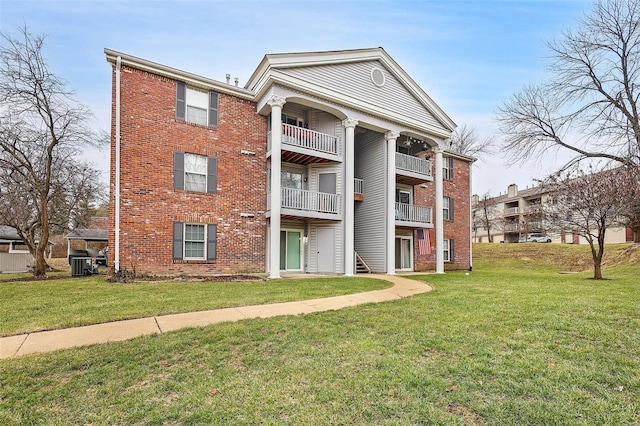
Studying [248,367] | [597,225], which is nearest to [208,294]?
[248,367]

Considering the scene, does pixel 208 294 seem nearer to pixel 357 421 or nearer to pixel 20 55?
pixel 357 421

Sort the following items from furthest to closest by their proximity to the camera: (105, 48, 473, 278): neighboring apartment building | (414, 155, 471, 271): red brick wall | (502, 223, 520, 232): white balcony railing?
1. (502, 223, 520, 232): white balcony railing
2. (414, 155, 471, 271): red brick wall
3. (105, 48, 473, 278): neighboring apartment building

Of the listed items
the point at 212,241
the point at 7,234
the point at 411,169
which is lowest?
the point at 212,241

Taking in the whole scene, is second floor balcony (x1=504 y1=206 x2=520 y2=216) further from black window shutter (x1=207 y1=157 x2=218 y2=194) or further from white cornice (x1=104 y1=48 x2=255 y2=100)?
black window shutter (x1=207 y1=157 x2=218 y2=194)

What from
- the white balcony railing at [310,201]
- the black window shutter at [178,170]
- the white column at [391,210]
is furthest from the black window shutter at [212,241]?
the white column at [391,210]

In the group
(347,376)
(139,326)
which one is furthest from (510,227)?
(139,326)

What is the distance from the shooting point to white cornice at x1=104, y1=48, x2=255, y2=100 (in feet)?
37.9

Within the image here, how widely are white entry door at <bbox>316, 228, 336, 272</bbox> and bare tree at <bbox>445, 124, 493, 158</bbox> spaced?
86.2 ft

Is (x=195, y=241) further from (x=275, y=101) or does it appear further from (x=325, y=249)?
(x=275, y=101)

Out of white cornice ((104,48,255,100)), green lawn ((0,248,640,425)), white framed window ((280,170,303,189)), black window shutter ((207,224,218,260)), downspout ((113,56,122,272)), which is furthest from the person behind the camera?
white framed window ((280,170,303,189))

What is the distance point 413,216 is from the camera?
17.7m

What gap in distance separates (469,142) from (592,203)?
83.7 feet

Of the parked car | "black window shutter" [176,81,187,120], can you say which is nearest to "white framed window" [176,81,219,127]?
"black window shutter" [176,81,187,120]

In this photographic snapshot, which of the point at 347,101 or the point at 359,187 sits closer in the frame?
the point at 347,101
